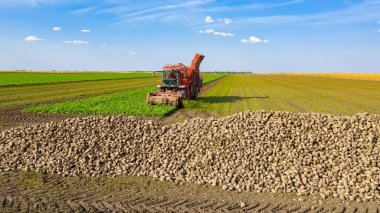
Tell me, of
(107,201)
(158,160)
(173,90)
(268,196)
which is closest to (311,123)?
(268,196)

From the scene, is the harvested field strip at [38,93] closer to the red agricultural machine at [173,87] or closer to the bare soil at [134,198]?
the red agricultural machine at [173,87]

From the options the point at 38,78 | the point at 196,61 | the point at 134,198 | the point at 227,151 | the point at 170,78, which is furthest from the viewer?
the point at 38,78

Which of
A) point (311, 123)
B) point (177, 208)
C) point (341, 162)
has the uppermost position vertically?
point (311, 123)

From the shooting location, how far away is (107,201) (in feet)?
29.0

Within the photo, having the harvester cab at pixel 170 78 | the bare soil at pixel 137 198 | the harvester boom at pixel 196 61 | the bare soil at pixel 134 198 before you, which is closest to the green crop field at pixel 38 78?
the harvester boom at pixel 196 61

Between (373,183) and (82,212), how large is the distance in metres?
7.56

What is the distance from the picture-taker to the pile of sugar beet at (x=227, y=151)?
Result: 32.6 ft

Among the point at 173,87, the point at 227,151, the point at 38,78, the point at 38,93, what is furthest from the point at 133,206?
the point at 38,78

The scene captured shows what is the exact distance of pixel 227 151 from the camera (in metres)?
11.1

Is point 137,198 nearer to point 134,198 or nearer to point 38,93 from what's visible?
point 134,198

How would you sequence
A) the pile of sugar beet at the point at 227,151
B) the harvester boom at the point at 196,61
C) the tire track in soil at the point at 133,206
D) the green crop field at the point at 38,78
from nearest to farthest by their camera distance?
the tire track in soil at the point at 133,206 < the pile of sugar beet at the point at 227,151 < the harvester boom at the point at 196,61 < the green crop field at the point at 38,78

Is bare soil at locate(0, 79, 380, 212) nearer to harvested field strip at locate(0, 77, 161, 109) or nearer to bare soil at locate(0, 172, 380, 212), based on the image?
bare soil at locate(0, 172, 380, 212)

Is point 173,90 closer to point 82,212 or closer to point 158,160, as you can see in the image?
point 158,160

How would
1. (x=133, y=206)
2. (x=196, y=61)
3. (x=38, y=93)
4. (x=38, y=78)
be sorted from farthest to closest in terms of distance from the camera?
(x=38, y=78) < (x=38, y=93) < (x=196, y=61) < (x=133, y=206)
